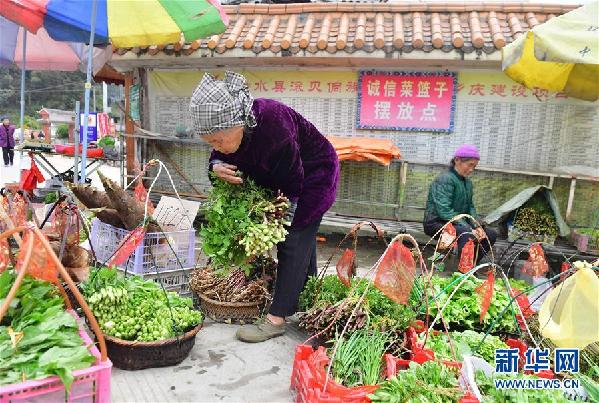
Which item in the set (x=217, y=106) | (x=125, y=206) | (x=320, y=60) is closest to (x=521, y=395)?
(x=217, y=106)

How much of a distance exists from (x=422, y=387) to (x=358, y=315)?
30.9 inches

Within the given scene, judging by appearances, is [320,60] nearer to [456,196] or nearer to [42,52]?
[456,196]

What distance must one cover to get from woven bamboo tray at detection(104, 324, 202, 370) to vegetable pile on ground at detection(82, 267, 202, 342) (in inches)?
1.8

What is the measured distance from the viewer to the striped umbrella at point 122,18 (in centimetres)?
451

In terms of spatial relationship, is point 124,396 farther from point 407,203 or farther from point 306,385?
point 407,203

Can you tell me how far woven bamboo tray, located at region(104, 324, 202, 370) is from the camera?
2.72 m

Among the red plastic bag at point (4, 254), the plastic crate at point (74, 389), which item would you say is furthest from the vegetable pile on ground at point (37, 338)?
the red plastic bag at point (4, 254)

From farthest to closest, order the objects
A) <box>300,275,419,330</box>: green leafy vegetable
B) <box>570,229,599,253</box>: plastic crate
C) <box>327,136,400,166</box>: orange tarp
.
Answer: <box>327,136,400,166</box>: orange tarp, <box>570,229,599,253</box>: plastic crate, <box>300,275,419,330</box>: green leafy vegetable

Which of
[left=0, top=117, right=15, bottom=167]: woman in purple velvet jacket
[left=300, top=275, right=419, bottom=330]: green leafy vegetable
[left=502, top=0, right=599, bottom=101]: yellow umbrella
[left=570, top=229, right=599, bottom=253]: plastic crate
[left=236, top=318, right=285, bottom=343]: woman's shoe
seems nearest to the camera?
[left=300, top=275, right=419, bottom=330]: green leafy vegetable

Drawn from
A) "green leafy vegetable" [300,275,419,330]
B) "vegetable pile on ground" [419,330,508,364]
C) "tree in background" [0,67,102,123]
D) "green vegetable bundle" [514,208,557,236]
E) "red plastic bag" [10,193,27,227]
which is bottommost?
"vegetable pile on ground" [419,330,508,364]

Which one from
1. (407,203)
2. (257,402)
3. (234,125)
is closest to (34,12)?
(234,125)

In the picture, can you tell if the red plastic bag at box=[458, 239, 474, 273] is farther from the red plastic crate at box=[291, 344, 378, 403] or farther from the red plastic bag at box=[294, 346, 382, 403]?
the red plastic bag at box=[294, 346, 382, 403]

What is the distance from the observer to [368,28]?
21.2ft

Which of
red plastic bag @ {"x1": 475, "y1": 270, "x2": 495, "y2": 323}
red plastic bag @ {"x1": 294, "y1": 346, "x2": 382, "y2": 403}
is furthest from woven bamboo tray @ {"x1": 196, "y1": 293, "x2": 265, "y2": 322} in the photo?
red plastic bag @ {"x1": 475, "y1": 270, "x2": 495, "y2": 323}
